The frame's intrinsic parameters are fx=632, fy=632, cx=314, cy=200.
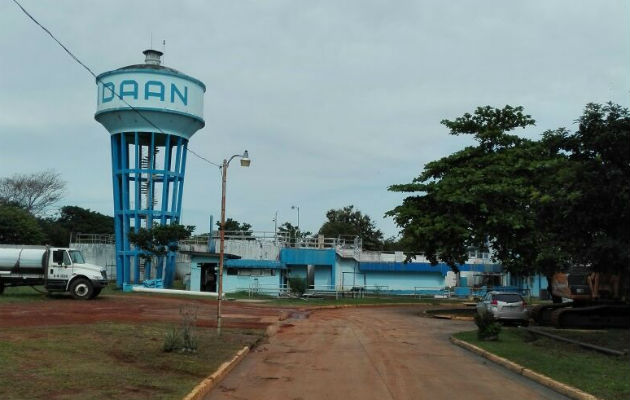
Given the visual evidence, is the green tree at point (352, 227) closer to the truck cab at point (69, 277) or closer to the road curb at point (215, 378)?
the truck cab at point (69, 277)

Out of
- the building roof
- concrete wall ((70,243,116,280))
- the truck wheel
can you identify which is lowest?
the truck wheel

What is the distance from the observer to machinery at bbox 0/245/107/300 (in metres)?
33.1

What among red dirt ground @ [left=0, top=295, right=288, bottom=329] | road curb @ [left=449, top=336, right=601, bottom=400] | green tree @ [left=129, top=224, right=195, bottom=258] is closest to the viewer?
road curb @ [left=449, top=336, right=601, bottom=400]

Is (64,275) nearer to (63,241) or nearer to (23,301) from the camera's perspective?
(23,301)

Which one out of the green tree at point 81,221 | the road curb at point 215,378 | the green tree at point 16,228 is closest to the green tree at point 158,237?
the green tree at point 16,228

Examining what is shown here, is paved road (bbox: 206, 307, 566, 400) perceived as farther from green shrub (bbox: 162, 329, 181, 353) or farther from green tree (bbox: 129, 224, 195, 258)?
green tree (bbox: 129, 224, 195, 258)

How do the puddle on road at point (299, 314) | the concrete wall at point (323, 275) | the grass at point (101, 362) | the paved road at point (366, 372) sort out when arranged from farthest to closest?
1. the concrete wall at point (323, 275)
2. the puddle on road at point (299, 314)
3. the paved road at point (366, 372)
4. the grass at point (101, 362)

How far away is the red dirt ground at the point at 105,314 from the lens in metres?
21.9

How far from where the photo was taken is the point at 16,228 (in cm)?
6494

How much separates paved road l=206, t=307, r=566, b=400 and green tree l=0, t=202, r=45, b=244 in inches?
2058

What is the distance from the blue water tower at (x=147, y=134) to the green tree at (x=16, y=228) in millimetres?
19422

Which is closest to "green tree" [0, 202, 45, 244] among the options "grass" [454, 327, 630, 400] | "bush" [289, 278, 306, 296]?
"bush" [289, 278, 306, 296]

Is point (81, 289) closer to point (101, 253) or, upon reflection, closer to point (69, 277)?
point (69, 277)

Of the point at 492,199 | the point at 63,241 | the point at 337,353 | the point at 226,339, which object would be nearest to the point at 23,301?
the point at 226,339
